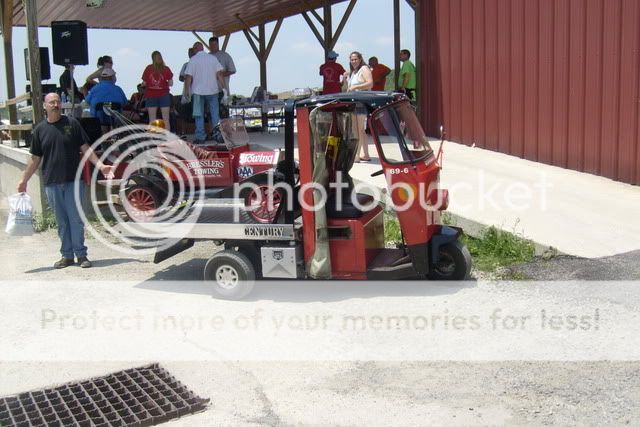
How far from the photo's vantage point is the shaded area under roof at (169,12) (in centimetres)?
1973

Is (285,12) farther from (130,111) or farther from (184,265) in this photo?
(184,265)

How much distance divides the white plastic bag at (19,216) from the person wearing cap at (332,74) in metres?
7.08

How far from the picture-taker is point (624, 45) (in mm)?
10375

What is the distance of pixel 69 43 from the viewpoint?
12609 millimetres

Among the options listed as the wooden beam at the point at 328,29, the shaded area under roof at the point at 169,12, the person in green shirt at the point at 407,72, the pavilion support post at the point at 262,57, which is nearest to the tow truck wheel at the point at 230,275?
the person in green shirt at the point at 407,72

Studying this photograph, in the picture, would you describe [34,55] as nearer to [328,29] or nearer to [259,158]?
[259,158]

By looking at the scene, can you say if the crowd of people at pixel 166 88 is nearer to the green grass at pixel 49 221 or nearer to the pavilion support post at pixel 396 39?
the green grass at pixel 49 221

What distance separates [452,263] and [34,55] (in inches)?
309

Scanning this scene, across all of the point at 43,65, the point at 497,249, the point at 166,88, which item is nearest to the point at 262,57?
the point at 166,88

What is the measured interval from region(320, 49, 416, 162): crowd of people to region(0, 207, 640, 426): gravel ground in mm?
5809

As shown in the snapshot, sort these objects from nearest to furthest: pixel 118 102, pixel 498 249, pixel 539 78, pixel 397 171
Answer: pixel 397 171 < pixel 498 249 < pixel 539 78 < pixel 118 102

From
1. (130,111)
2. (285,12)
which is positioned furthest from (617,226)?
(285,12)

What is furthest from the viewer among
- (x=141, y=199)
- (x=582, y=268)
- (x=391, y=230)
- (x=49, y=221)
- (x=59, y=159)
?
(x=49, y=221)

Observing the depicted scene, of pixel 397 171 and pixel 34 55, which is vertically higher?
pixel 34 55
